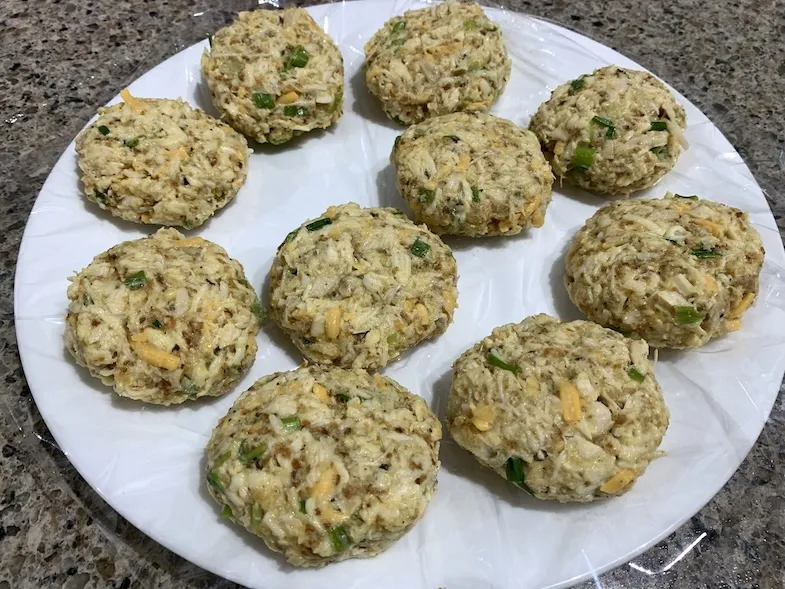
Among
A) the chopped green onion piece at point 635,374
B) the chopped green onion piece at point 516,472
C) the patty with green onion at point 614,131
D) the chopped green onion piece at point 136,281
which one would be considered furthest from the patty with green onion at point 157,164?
the chopped green onion piece at point 635,374

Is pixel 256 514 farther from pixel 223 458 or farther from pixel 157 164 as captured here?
pixel 157 164

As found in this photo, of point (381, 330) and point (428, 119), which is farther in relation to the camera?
point (428, 119)

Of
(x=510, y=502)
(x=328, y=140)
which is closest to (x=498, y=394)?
(x=510, y=502)

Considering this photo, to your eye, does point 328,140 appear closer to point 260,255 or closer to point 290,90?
point 290,90

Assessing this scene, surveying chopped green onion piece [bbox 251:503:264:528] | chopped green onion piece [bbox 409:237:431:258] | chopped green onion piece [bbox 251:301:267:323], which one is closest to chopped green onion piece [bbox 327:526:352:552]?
chopped green onion piece [bbox 251:503:264:528]

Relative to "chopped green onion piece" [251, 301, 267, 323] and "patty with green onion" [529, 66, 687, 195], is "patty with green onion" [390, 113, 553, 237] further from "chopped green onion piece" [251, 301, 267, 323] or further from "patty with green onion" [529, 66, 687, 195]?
"chopped green onion piece" [251, 301, 267, 323]

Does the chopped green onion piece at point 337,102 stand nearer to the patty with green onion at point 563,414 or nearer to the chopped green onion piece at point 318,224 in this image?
the chopped green onion piece at point 318,224
